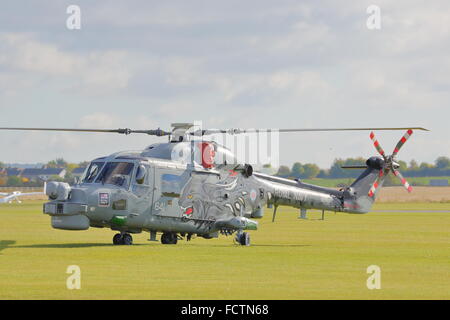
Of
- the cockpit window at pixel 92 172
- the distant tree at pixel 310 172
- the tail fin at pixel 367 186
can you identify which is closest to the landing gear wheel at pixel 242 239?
the cockpit window at pixel 92 172

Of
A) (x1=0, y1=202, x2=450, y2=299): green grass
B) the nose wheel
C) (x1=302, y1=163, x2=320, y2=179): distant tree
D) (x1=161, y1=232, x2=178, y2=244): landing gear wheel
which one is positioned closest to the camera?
(x1=0, y1=202, x2=450, y2=299): green grass

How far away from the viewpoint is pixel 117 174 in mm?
31203

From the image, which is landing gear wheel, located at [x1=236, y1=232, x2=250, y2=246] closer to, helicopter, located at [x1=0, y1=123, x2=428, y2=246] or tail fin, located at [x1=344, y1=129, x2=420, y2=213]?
helicopter, located at [x1=0, y1=123, x2=428, y2=246]

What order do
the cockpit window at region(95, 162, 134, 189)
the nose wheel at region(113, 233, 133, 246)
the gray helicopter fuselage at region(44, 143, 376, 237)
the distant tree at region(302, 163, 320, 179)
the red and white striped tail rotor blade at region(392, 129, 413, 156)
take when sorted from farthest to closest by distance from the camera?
the distant tree at region(302, 163, 320, 179), the red and white striped tail rotor blade at region(392, 129, 413, 156), the nose wheel at region(113, 233, 133, 246), the cockpit window at region(95, 162, 134, 189), the gray helicopter fuselage at region(44, 143, 376, 237)

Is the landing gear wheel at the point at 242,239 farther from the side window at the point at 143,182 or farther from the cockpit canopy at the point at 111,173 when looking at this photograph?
the cockpit canopy at the point at 111,173

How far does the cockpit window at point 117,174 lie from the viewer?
102ft

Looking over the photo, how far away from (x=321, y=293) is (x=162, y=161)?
1421 cm

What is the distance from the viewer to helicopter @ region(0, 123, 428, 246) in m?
30.2

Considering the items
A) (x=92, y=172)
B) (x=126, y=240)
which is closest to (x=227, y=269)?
Result: (x=92, y=172)

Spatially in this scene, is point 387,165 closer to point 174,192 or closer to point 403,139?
point 403,139

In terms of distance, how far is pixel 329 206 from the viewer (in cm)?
3822

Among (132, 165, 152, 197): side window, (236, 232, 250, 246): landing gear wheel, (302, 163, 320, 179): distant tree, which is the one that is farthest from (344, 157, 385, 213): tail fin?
(302, 163, 320, 179): distant tree

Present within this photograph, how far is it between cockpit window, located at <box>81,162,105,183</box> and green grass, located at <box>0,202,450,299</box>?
240 cm
